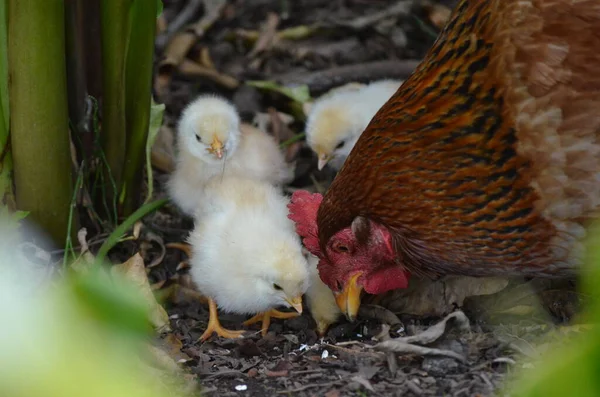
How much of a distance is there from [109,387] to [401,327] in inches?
83.3

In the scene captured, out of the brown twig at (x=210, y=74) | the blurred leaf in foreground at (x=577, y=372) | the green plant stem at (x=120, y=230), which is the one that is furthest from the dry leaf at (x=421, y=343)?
the brown twig at (x=210, y=74)

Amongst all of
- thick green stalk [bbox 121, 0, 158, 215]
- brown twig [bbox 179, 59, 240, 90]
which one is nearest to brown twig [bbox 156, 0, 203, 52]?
brown twig [bbox 179, 59, 240, 90]

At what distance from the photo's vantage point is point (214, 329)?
281 centimetres

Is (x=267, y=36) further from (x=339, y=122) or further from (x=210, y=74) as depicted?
(x=339, y=122)

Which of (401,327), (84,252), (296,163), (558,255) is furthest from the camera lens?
(296,163)

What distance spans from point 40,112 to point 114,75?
36 centimetres

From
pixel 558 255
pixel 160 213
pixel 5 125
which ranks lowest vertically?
pixel 160 213

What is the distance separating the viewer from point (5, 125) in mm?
2812

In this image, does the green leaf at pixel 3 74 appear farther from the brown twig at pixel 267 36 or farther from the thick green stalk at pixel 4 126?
the brown twig at pixel 267 36

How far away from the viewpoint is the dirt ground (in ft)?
7.54

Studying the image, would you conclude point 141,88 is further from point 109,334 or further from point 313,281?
point 109,334

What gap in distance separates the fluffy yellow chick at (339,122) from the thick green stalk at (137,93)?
29.5 inches

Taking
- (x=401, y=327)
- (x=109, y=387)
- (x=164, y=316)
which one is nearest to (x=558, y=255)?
(x=401, y=327)

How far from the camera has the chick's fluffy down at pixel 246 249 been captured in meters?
2.69
